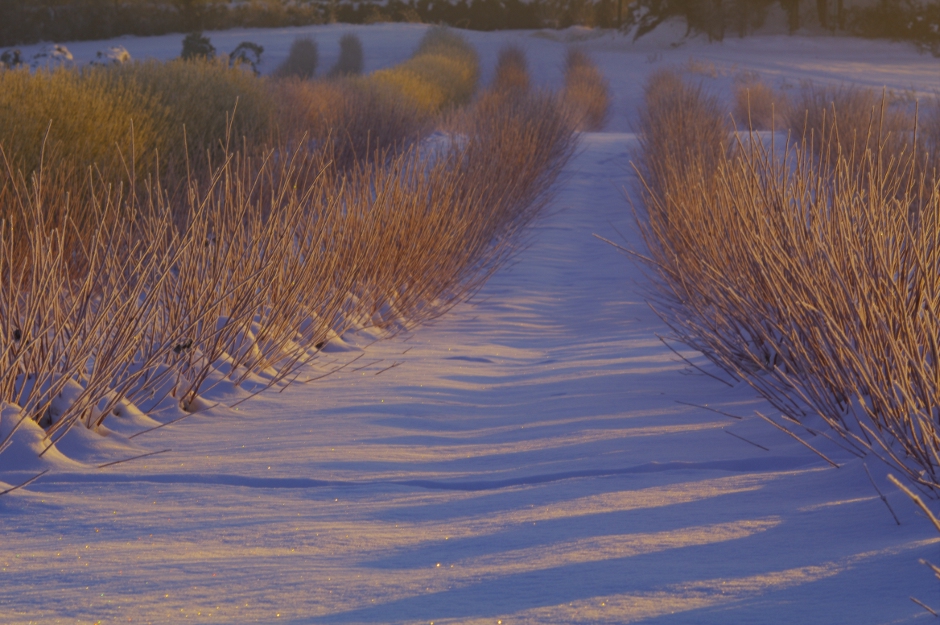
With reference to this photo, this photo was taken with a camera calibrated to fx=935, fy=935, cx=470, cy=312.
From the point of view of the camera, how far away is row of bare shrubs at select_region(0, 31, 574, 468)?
273cm

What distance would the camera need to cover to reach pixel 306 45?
3036 centimetres

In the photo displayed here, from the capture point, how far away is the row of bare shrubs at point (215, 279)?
273cm

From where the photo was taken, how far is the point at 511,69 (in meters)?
25.6

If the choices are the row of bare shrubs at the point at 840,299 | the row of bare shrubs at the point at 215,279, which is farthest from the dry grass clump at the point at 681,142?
the row of bare shrubs at the point at 840,299

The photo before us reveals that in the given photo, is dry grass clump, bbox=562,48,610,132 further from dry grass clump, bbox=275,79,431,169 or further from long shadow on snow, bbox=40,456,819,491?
long shadow on snow, bbox=40,456,819,491

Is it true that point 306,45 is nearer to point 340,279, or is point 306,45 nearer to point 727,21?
point 727,21

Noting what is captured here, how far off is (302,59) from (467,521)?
94.1 ft

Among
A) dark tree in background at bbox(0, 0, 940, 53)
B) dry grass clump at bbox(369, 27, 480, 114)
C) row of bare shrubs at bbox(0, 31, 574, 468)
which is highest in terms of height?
dark tree in background at bbox(0, 0, 940, 53)

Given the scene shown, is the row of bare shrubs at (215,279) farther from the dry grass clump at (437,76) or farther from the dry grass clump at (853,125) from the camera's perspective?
the dry grass clump at (437,76)

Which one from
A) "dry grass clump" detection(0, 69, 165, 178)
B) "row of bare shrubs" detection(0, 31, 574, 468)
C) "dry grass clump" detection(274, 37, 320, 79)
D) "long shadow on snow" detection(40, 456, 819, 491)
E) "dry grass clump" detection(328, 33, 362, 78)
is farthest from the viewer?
"dry grass clump" detection(328, 33, 362, 78)

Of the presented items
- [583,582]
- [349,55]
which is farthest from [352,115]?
[349,55]

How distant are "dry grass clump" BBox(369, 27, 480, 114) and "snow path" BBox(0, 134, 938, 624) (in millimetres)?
7578

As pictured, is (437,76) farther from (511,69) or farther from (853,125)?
(853,125)

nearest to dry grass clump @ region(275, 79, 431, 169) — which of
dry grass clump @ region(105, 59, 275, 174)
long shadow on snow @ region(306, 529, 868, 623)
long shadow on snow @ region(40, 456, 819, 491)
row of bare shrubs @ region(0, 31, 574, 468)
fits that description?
dry grass clump @ region(105, 59, 275, 174)
